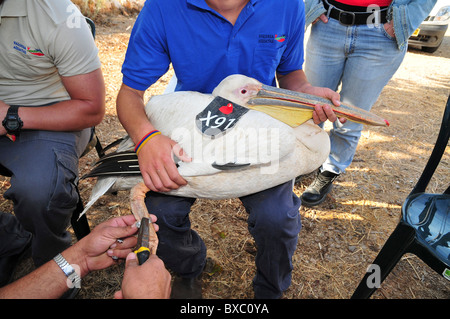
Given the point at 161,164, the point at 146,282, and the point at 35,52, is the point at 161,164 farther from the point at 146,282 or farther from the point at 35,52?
the point at 35,52

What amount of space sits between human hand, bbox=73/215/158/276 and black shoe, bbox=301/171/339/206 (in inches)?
65.9

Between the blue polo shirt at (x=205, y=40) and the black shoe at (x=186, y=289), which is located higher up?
the blue polo shirt at (x=205, y=40)

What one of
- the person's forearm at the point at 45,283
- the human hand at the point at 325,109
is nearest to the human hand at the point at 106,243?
the person's forearm at the point at 45,283

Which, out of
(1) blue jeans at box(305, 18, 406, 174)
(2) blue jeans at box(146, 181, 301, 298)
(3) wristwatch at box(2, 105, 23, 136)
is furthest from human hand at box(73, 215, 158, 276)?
(1) blue jeans at box(305, 18, 406, 174)

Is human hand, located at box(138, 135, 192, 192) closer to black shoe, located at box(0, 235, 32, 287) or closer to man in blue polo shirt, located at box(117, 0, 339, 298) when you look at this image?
man in blue polo shirt, located at box(117, 0, 339, 298)

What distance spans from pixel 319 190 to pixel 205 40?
1762 millimetres

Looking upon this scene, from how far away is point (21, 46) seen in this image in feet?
5.43

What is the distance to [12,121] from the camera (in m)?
1.71

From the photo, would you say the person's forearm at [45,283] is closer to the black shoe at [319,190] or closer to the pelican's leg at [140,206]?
the pelican's leg at [140,206]

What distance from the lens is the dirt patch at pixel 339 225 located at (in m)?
2.13

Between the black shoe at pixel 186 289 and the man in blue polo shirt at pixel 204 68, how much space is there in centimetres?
27

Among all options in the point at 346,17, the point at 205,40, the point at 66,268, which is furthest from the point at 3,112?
the point at 346,17

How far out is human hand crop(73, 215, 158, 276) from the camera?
152 cm

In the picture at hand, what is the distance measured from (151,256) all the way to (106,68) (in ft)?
13.9
